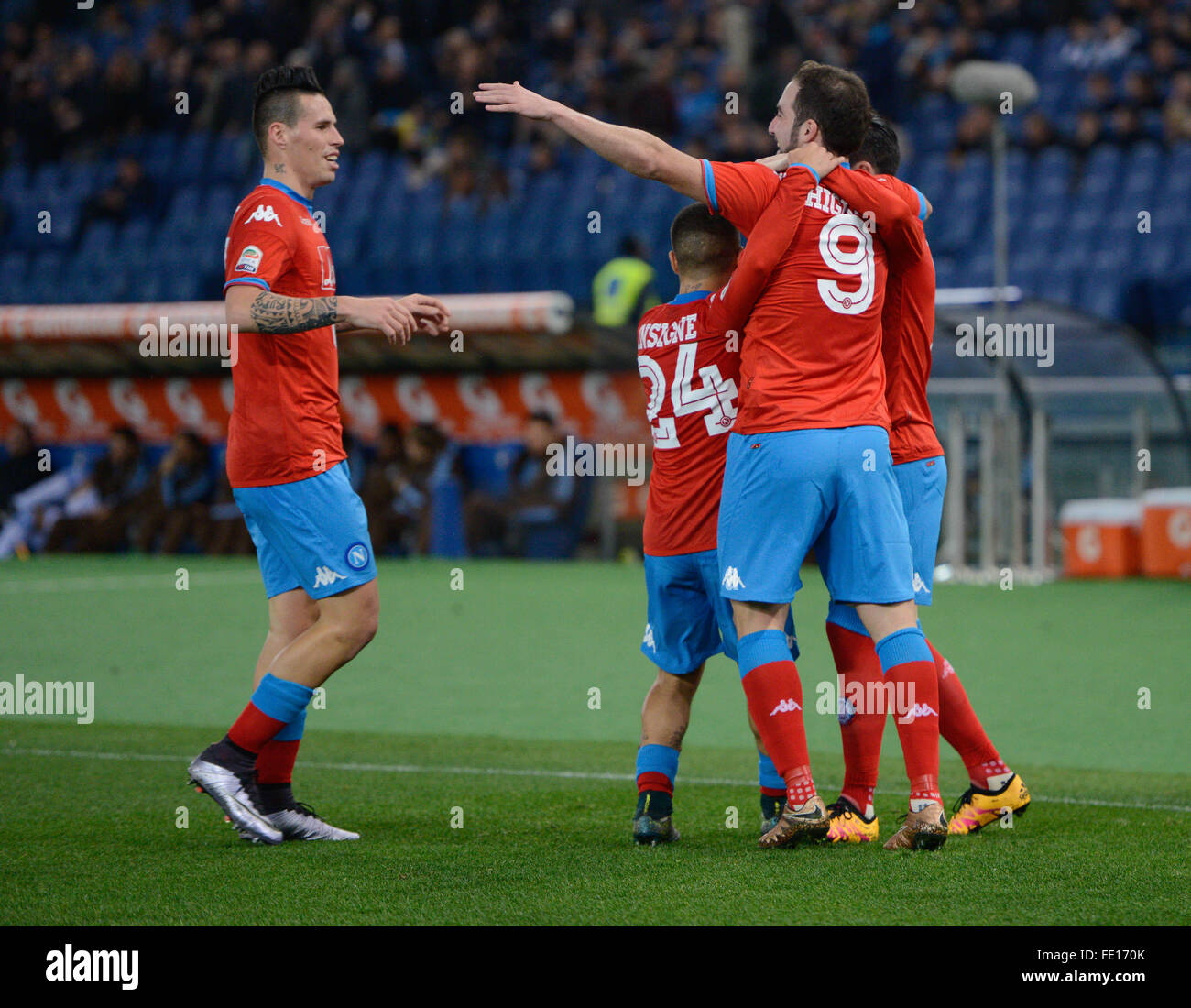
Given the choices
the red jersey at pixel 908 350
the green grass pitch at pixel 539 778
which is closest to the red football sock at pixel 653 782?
the green grass pitch at pixel 539 778

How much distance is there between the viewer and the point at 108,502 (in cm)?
1891

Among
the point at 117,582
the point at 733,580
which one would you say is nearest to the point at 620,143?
the point at 733,580

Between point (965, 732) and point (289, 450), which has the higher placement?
point (289, 450)

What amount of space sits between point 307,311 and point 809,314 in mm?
1457

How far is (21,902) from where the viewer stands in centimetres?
405

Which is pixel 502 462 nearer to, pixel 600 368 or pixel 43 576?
pixel 600 368

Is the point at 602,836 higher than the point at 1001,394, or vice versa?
the point at 1001,394

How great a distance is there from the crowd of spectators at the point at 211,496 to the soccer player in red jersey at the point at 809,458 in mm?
11795

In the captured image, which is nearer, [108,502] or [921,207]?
[921,207]

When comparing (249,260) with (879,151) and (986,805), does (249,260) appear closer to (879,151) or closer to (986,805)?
(879,151)

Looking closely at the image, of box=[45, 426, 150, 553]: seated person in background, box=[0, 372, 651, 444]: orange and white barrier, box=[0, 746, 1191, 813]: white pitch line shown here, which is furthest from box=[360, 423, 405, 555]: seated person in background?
box=[0, 746, 1191, 813]: white pitch line
